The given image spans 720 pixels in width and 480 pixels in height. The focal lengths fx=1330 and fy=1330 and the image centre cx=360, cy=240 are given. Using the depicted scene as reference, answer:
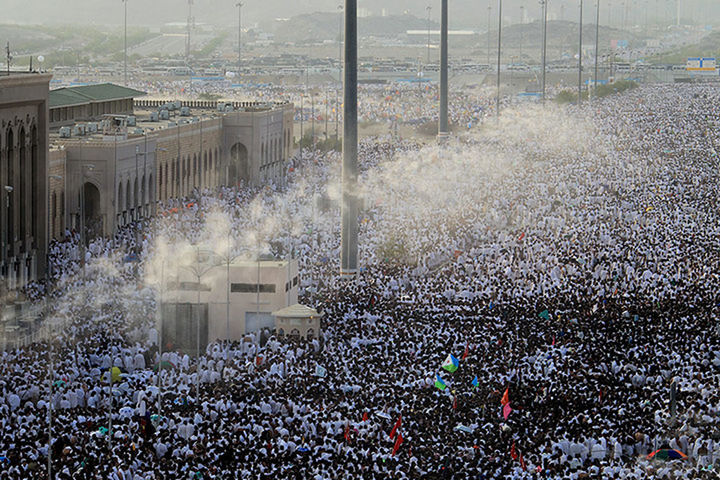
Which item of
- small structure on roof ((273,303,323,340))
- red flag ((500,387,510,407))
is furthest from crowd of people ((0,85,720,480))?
small structure on roof ((273,303,323,340))

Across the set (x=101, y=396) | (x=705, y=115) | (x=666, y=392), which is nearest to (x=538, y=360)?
(x=666, y=392)

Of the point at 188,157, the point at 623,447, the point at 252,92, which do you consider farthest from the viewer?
the point at 252,92

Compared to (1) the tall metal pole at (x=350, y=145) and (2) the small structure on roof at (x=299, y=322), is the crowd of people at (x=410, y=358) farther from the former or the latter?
(1) the tall metal pole at (x=350, y=145)

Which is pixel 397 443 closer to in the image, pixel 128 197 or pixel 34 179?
pixel 34 179

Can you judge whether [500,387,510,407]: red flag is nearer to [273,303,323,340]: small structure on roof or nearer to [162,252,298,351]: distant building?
[273,303,323,340]: small structure on roof

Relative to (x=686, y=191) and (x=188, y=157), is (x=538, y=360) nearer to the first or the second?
(x=686, y=191)

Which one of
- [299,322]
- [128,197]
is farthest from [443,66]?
[299,322]
